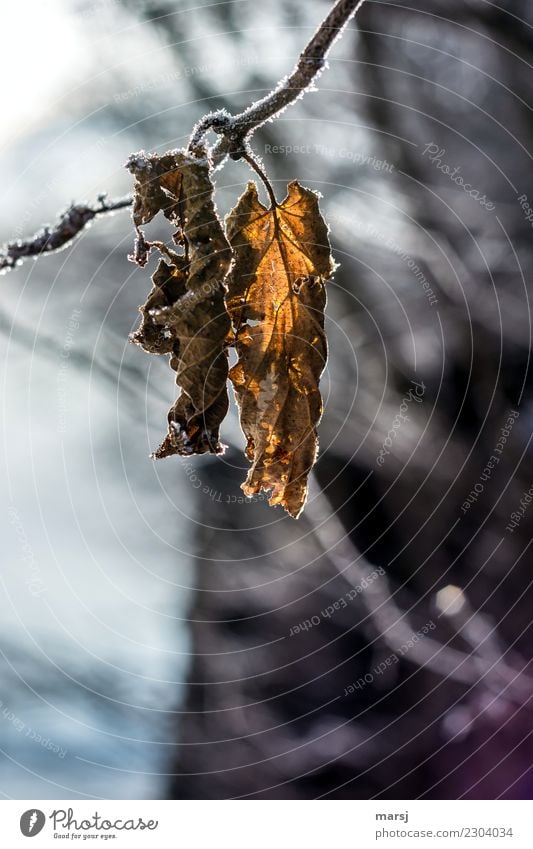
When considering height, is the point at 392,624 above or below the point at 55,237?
above

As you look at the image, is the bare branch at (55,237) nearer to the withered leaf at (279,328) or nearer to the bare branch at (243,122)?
the bare branch at (243,122)

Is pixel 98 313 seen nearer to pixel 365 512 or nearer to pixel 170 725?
pixel 365 512

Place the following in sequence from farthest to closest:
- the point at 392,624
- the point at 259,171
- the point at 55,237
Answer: the point at 392,624 → the point at 259,171 → the point at 55,237

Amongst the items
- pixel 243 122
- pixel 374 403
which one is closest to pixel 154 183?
pixel 243 122

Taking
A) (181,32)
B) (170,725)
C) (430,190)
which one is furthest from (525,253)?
(170,725)

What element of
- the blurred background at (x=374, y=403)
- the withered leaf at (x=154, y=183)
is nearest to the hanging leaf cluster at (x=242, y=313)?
the withered leaf at (x=154, y=183)

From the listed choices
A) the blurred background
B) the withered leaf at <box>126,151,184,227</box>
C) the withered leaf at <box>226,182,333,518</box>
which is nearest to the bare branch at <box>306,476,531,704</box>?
the blurred background

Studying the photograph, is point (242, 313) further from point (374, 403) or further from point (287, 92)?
point (374, 403)

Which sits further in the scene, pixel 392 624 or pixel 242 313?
pixel 392 624
